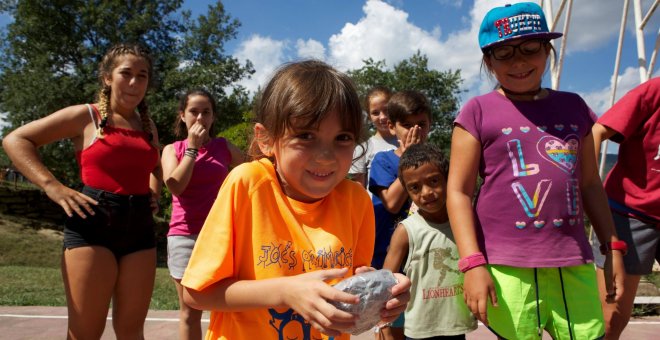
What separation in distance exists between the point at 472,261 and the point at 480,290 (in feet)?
0.36

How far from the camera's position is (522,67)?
2.10 meters

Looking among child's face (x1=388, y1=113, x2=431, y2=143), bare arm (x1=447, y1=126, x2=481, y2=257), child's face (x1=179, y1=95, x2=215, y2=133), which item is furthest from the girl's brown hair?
child's face (x1=179, y1=95, x2=215, y2=133)

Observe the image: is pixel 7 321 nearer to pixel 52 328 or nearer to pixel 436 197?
pixel 52 328

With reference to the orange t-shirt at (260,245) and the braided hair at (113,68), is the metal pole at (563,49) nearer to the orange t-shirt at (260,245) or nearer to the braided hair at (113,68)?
the braided hair at (113,68)

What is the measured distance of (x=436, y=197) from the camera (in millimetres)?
2697

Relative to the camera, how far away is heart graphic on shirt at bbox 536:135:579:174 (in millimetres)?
2034

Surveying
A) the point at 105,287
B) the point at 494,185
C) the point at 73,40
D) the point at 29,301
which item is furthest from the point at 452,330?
the point at 73,40

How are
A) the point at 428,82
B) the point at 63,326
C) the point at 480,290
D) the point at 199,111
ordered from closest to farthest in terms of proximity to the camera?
the point at 480,290 < the point at 199,111 < the point at 63,326 < the point at 428,82

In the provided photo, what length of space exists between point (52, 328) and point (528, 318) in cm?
433

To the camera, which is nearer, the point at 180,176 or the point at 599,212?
the point at 599,212

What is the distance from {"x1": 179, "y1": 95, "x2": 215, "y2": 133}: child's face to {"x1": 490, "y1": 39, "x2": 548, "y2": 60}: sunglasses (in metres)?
2.48

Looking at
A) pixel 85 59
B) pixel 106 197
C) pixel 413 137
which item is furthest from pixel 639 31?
pixel 85 59

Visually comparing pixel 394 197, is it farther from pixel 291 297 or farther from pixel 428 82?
pixel 428 82

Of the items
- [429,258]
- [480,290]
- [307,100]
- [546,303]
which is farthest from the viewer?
[429,258]
